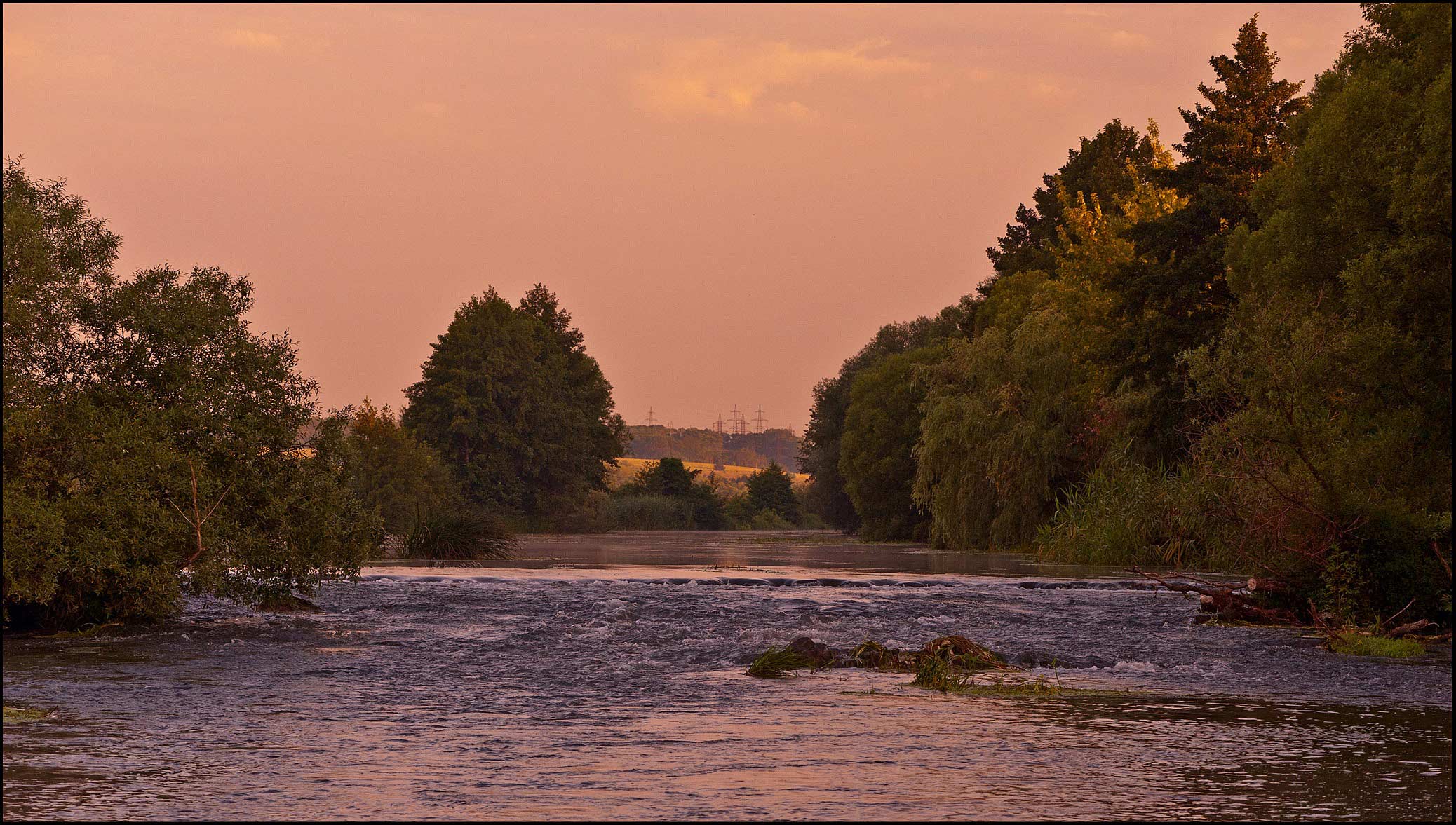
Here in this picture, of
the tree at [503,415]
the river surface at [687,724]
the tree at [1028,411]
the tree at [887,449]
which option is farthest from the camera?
the tree at [503,415]

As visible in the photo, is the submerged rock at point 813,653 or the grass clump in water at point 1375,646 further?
the grass clump in water at point 1375,646

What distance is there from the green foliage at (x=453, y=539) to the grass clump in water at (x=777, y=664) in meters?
33.6

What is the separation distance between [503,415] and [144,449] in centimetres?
9438

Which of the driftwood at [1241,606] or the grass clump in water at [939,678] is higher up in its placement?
the driftwood at [1241,606]

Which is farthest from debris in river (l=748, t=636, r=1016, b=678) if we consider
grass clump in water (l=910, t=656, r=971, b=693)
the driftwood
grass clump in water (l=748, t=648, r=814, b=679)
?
the driftwood

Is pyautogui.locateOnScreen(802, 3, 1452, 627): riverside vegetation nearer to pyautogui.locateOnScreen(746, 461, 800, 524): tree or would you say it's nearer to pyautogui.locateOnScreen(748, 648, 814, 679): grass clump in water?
pyautogui.locateOnScreen(748, 648, 814, 679): grass clump in water

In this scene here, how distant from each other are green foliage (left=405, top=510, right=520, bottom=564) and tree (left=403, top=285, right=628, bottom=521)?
59019mm

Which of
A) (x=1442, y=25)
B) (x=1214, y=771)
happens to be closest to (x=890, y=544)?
(x=1442, y=25)

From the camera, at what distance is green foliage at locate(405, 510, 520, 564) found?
177ft

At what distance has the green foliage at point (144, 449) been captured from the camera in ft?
75.5

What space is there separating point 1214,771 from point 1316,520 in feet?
46.3

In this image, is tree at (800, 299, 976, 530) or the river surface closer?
the river surface

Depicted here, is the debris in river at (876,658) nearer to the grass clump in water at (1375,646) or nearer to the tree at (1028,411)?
the grass clump in water at (1375,646)

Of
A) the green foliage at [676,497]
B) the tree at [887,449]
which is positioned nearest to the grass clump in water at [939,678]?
the tree at [887,449]
